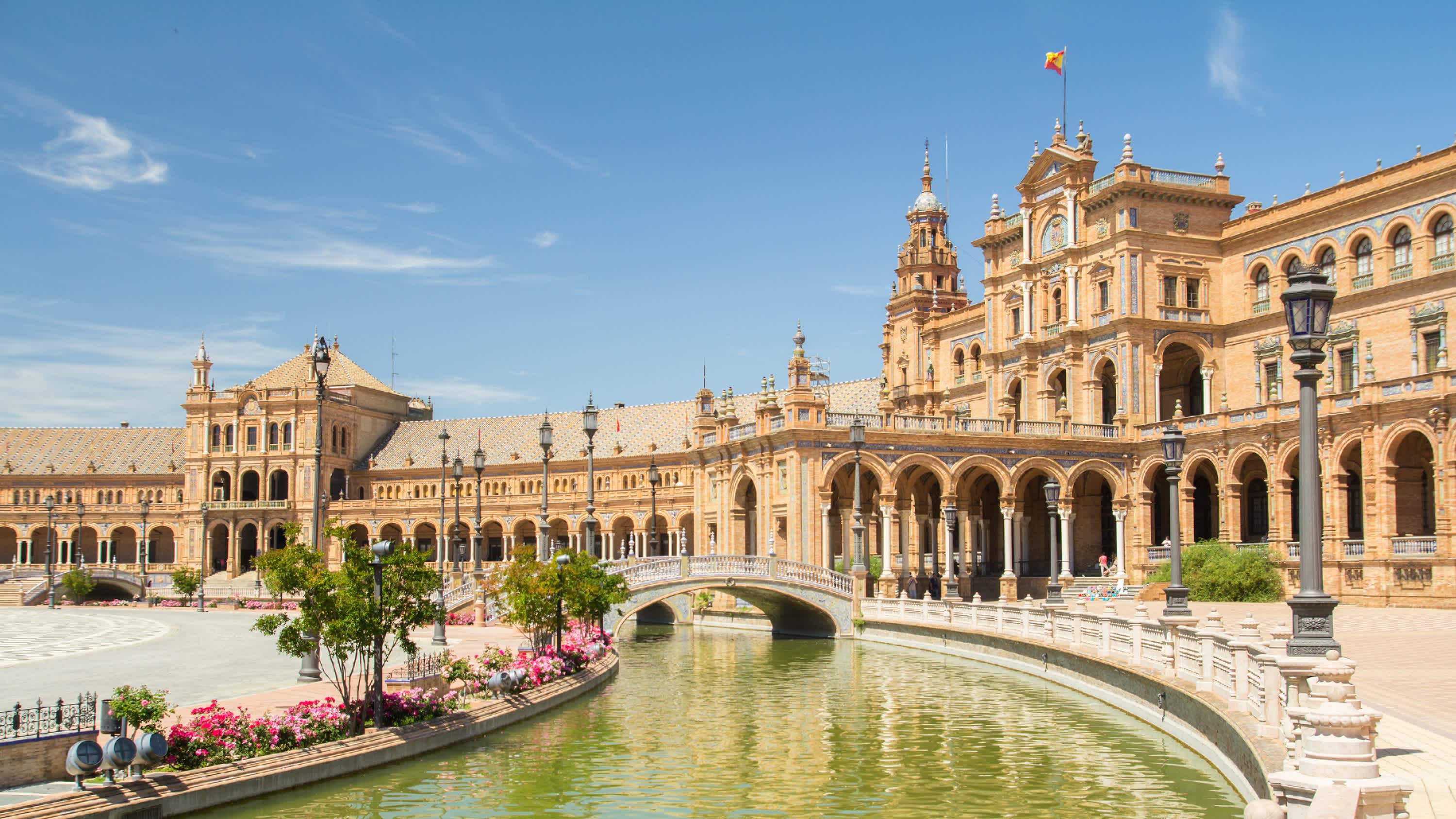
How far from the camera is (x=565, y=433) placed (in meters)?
97.1

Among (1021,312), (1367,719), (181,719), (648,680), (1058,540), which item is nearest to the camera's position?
(1367,719)

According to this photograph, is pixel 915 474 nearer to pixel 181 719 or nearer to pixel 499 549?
pixel 181 719

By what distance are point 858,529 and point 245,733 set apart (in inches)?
1042

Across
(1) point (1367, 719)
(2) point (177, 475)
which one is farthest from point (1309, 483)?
(2) point (177, 475)

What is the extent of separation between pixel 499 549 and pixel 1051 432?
2103 inches

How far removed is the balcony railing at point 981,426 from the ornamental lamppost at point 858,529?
752 centimetres

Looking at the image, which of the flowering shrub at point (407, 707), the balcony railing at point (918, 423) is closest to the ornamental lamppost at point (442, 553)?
the flowering shrub at point (407, 707)

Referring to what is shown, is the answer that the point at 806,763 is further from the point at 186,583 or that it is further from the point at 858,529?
the point at 186,583

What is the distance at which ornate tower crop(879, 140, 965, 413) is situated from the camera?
71188 mm

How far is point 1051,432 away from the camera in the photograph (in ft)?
174

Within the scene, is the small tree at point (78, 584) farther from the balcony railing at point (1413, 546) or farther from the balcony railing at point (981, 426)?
the balcony railing at point (1413, 546)

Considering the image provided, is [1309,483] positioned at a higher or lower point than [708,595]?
higher

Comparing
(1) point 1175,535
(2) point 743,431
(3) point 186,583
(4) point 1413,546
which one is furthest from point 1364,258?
(3) point 186,583

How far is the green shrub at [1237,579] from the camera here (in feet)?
142
